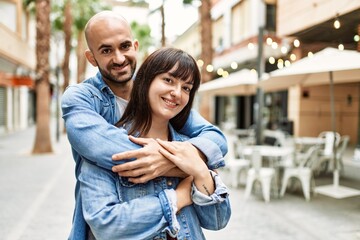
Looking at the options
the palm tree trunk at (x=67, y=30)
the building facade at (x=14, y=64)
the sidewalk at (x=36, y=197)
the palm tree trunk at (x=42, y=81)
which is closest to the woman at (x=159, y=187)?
the sidewalk at (x=36, y=197)

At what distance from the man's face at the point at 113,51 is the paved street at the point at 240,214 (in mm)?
3828

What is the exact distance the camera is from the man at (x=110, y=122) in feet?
4.04

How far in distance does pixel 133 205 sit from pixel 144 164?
0.47 ft

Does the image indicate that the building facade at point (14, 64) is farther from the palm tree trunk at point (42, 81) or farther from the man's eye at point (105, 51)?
the man's eye at point (105, 51)

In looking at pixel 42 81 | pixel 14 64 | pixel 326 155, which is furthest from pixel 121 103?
pixel 14 64

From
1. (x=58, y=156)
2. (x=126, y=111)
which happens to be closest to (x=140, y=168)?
(x=126, y=111)

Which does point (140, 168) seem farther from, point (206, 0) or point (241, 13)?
point (241, 13)

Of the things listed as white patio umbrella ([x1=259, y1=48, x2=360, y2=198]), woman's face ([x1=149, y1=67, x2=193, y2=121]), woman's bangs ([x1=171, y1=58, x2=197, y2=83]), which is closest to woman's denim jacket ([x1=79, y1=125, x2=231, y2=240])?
woman's face ([x1=149, y1=67, x2=193, y2=121])

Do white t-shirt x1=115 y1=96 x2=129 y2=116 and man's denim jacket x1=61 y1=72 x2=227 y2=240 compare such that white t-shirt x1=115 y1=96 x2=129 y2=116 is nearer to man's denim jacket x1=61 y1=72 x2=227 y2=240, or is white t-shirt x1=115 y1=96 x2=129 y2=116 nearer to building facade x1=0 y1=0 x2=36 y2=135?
man's denim jacket x1=61 y1=72 x2=227 y2=240

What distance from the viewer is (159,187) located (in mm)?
1341

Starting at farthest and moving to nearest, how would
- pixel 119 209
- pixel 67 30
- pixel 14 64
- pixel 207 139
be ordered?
pixel 14 64
pixel 67 30
pixel 207 139
pixel 119 209

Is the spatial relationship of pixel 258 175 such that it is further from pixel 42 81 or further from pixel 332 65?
pixel 42 81

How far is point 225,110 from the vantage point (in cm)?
2628

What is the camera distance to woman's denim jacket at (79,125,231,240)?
1.19 meters
